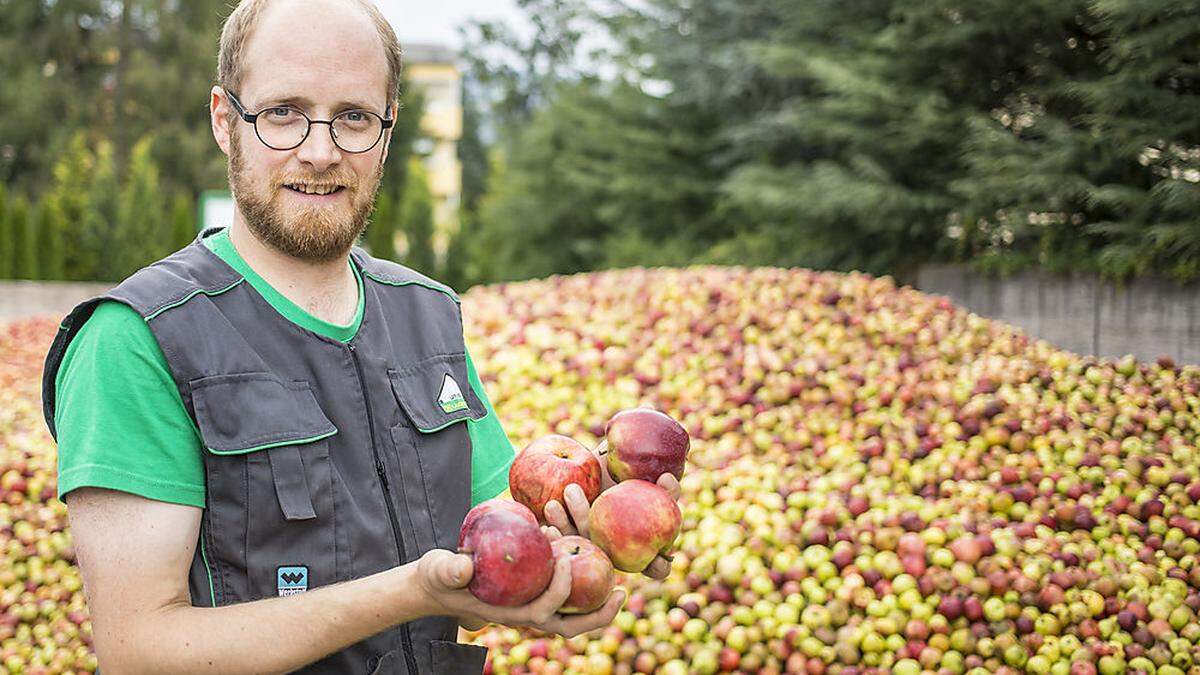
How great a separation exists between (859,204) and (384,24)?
7.07m

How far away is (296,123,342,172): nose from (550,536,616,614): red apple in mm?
727

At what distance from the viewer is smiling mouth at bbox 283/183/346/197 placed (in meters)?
1.65

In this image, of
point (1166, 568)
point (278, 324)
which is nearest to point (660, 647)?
point (1166, 568)

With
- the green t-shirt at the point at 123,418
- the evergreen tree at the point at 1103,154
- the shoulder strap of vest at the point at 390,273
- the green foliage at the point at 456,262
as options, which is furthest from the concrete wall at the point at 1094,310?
the green foliage at the point at 456,262

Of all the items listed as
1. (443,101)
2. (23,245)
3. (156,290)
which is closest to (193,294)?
(156,290)

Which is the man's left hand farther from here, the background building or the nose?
the background building

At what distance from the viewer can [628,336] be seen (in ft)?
19.0

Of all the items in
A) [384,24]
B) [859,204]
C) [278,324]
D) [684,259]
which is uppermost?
[384,24]

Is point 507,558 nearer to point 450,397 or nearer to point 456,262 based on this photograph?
point 450,397

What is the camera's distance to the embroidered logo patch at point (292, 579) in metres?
1.55

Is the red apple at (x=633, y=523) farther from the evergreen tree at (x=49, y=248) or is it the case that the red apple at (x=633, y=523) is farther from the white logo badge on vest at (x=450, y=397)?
the evergreen tree at (x=49, y=248)

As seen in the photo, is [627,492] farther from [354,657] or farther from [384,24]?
[384,24]

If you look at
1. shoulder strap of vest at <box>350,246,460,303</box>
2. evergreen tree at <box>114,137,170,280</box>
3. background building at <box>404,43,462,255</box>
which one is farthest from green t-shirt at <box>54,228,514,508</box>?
background building at <box>404,43,462,255</box>

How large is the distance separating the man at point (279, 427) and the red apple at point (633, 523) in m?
0.06
